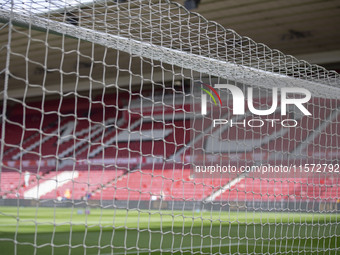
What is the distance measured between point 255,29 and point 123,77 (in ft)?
18.2

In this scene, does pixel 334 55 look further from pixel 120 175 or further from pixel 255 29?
pixel 120 175

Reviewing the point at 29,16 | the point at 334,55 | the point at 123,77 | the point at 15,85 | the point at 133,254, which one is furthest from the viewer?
the point at 15,85

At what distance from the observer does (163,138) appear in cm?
301

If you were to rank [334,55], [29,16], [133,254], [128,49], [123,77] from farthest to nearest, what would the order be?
1. [123,77]
2. [334,55]
3. [133,254]
4. [128,49]
5. [29,16]

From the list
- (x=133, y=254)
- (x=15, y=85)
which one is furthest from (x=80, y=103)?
(x=133, y=254)

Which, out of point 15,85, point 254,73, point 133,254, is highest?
point 15,85

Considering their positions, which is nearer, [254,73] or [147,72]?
[254,73]

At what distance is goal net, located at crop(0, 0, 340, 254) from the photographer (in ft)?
9.48

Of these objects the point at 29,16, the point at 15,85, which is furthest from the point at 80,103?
the point at 29,16

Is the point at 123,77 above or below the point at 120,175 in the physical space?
above

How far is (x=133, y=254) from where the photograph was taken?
163 inches

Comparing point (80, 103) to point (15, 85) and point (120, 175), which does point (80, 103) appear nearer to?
Answer: point (15, 85)

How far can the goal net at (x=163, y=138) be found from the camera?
9.48 feet

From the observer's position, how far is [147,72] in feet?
44.9
